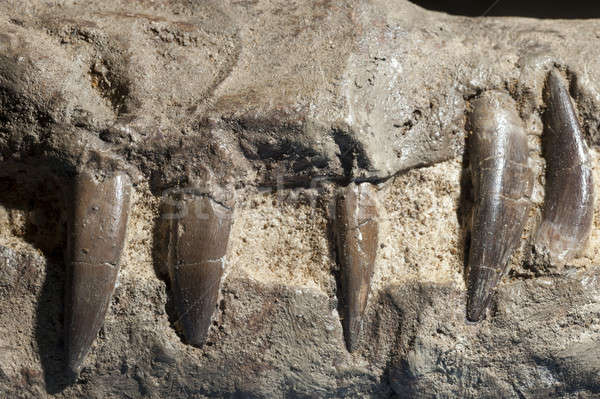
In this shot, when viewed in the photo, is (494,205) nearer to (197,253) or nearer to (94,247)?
(197,253)

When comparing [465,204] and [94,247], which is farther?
[465,204]

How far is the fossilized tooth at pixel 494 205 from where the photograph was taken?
136cm

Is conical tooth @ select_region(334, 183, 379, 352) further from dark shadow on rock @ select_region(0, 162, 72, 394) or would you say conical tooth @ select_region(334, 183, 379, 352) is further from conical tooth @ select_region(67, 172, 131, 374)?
dark shadow on rock @ select_region(0, 162, 72, 394)

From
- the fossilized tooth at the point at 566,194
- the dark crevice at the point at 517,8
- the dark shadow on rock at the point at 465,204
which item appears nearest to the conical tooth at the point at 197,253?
the dark shadow on rock at the point at 465,204

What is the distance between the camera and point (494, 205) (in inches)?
53.4

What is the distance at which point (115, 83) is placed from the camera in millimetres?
1344

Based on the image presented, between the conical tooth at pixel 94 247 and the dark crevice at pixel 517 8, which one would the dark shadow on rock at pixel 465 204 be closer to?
the conical tooth at pixel 94 247

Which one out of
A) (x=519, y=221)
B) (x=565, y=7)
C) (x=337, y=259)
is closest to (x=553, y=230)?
(x=519, y=221)

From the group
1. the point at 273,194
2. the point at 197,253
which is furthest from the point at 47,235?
the point at 273,194

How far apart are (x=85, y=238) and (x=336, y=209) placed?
497 mm

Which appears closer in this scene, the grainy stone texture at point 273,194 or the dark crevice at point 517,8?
the grainy stone texture at point 273,194

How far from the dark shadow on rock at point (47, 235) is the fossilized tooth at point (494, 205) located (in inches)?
32.8

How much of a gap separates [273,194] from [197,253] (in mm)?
207

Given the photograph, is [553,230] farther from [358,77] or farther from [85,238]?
[85,238]
